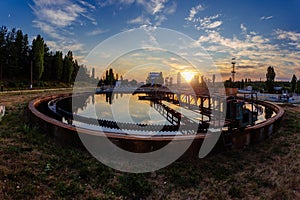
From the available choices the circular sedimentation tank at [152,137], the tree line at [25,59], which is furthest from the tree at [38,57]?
the circular sedimentation tank at [152,137]

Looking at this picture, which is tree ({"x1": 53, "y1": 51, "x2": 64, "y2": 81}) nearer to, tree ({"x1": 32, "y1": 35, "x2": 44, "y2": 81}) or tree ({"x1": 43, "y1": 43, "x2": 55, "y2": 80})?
tree ({"x1": 43, "y1": 43, "x2": 55, "y2": 80})

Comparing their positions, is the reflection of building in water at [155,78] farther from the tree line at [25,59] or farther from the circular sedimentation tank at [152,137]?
the circular sedimentation tank at [152,137]

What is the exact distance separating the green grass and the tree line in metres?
30.1

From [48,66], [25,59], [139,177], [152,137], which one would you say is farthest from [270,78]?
[25,59]

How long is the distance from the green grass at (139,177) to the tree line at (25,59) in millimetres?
30077

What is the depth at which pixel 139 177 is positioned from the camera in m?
A: 3.60

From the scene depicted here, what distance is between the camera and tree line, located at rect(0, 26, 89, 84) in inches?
1248

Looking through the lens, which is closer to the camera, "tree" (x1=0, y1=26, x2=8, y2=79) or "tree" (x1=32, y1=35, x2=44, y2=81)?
"tree" (x1=0, y1=26, x2=8, y2=79)

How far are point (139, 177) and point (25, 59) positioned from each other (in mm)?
38777

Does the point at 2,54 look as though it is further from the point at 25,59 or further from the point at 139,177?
the point at 139,177

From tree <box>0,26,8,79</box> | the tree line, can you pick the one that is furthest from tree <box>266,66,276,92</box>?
tree <box>0,26,8,79</box>

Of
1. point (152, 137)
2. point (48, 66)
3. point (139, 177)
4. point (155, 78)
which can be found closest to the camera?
point (139, 177)

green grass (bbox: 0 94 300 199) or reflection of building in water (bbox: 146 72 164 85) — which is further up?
reflection of building in water (bbox: 146 72 164 85)

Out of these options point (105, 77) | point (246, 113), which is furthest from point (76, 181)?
point (105, 77)
